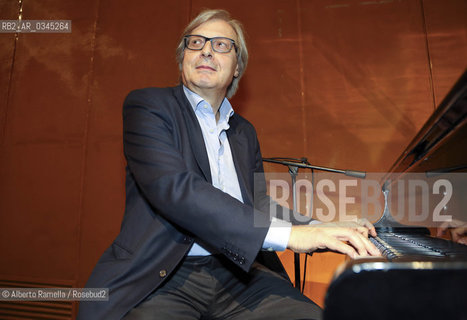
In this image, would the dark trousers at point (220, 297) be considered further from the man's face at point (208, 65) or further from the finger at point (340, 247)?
the man's face at point (208, 65)

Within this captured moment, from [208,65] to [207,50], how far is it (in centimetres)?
8

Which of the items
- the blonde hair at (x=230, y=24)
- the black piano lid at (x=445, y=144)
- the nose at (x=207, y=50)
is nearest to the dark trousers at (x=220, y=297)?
the black piano lid at (x=445, y=144)

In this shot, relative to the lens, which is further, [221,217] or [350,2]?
[350,2]

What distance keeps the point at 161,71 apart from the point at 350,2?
1936 millimetres

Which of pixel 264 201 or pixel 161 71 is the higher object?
pixel 161 71

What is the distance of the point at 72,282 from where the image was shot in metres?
2.99

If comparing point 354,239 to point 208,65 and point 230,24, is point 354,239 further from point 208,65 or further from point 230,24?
point 230,24

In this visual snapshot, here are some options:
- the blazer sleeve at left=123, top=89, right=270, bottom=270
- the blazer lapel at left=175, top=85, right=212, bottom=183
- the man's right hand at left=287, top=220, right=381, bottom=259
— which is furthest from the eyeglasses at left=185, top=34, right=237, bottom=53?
the man's right hand at left=287, top=220, right=381, bottom=259

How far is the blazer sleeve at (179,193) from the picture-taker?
2.68ft

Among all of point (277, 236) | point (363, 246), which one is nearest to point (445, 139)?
point (363, 246)

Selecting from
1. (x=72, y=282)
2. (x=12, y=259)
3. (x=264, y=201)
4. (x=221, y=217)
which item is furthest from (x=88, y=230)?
(x=221, y=217)

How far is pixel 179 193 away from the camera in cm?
90

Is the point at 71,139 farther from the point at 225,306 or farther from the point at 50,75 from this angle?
the point at 225,306

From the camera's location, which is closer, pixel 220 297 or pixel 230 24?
pixel 220 297
